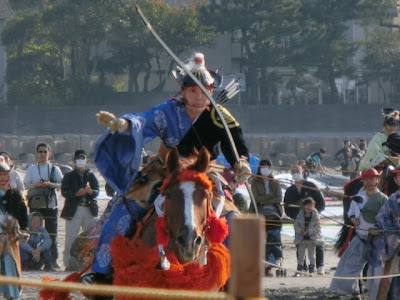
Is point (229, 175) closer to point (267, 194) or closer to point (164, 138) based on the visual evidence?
point (164, 138)

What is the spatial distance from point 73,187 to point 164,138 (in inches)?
302

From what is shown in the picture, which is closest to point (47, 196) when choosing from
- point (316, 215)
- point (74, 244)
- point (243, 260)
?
point (74, 244)

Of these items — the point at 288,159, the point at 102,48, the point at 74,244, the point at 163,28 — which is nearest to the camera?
the point at 74,244

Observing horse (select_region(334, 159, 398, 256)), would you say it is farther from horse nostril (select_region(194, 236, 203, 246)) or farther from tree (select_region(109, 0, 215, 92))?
tree (select_region(109, 0, 215, 92))

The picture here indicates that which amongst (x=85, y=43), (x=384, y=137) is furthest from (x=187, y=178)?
(x=85, y=43)

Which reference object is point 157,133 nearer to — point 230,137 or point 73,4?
point 230,137

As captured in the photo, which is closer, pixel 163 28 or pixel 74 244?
pixel 74 244

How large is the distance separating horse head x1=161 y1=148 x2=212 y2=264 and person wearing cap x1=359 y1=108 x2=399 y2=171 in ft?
21.7

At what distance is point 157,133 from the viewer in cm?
808

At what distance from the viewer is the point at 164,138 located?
8.09m

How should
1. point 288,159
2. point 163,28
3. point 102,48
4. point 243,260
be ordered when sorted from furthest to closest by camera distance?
point 102,48, point 163,28, point 288,159, point 243,260

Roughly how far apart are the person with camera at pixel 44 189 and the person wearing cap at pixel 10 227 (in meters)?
2.20

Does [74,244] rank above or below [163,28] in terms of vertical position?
below

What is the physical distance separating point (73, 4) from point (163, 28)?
418 centimetres
